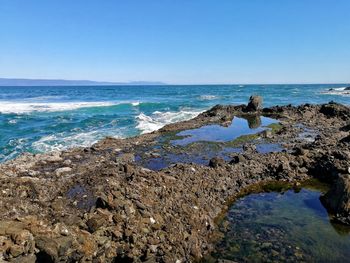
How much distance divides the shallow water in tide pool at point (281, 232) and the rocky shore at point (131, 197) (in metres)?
0.45

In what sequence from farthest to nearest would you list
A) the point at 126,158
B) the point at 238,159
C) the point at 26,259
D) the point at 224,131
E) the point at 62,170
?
the point at 224,131 → the point at 126,158 → the point at 238,159 → the point at 62,170 → the point at 26,259

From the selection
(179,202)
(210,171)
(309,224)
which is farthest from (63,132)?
(309,224)

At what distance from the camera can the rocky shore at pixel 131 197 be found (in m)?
7.18

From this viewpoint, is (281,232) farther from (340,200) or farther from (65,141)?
(65,141)

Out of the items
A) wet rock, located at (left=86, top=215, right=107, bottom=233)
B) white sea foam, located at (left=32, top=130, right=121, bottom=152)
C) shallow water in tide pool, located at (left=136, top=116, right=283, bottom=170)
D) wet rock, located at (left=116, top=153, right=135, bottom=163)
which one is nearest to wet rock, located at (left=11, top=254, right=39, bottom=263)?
wet rock, located at (left=86, top=215, right=107, bottom=233)

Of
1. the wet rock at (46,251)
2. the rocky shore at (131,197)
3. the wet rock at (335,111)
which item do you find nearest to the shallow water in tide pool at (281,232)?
the rocky shore at (131,197)

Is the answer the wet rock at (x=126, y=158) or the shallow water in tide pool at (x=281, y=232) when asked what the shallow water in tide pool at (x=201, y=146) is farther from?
the shallow water in tide pool at (x=281, y=232)

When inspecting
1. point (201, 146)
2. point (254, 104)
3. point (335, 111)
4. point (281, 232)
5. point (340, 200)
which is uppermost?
point (254, 104)

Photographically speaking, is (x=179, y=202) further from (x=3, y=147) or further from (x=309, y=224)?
(x=3, y=147)

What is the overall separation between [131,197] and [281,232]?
4046 millimetres

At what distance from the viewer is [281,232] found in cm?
907

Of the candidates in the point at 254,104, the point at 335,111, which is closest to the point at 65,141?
the point at 254,104

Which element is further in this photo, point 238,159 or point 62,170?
point 238,159

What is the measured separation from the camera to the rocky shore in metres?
7.18
